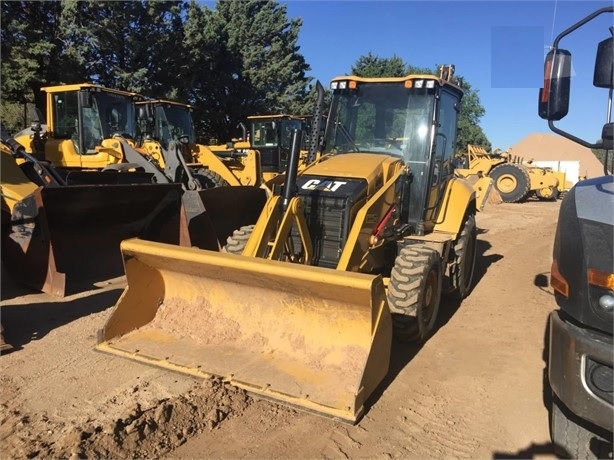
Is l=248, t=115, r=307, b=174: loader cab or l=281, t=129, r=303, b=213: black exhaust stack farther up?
l=248, t=115, r=307, b=174: loader cab

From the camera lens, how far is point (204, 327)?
429 centimetres

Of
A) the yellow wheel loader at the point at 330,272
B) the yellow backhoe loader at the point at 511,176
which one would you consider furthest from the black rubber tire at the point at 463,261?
the yellow backhoe loader at the point at 511,176

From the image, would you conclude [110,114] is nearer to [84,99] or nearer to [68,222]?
[84,99]

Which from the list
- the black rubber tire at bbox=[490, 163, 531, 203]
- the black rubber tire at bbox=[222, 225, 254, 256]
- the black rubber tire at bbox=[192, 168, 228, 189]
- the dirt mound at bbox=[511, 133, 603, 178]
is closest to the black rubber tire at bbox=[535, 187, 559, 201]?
the black rubber tire at bbox=[490, 163, 531, 203]

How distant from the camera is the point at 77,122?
33.0 ft

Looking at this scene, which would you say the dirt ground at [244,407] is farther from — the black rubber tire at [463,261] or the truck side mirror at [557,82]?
the truck side mirror at [557,82]

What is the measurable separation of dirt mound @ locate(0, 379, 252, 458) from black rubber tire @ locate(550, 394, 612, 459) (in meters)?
1.93

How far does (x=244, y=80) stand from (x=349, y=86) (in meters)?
23.4

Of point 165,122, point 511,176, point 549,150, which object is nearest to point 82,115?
point 165,122

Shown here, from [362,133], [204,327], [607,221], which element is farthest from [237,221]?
[607,221]

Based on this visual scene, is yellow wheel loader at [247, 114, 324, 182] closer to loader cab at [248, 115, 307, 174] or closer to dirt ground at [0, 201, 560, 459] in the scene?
loader cab at [248, 115, 307, 174]

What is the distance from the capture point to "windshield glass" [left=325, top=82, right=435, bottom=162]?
536cm

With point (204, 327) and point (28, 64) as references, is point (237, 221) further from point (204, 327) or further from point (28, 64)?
point (28, 64)

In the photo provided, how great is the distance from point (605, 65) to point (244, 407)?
290 centimetres
